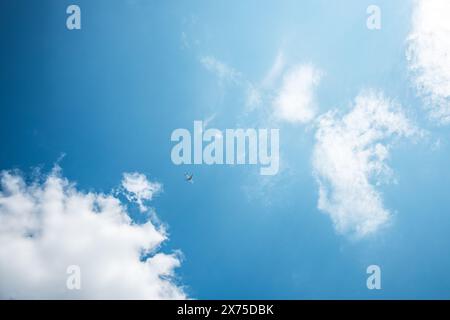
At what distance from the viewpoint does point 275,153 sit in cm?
1330
